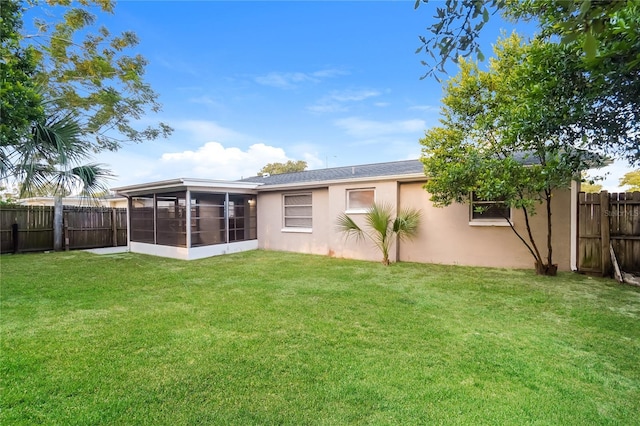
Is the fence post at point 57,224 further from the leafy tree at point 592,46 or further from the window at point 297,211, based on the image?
the leafy tree at point 592,46

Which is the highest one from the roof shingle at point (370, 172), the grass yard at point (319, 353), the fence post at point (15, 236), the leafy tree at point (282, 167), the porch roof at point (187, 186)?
the leafy tree at point (282, 167)

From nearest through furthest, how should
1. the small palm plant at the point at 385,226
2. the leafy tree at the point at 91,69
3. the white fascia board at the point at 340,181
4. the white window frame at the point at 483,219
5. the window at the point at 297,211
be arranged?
the white window frame at the point at 483,219 → the small palm plant at the point at 385,226 → the white fascia board at the point at 340,181 → the leafy tree at the point at 91,69 → the window at the point at 297,211

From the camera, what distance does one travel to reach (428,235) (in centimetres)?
948

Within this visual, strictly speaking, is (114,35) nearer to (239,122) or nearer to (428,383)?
(239,122)

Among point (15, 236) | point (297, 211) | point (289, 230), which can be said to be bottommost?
point (15, 236)

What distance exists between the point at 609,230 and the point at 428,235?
413 cm

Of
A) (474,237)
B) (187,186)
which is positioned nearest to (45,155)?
(187,186)

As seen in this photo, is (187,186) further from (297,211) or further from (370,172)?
(370,172)

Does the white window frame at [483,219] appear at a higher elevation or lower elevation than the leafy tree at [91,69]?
lower

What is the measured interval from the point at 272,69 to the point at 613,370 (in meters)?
12.5

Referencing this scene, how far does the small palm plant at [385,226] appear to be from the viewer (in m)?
9.05

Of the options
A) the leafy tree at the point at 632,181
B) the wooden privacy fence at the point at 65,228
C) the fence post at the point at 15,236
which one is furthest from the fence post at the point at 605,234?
the fence post at the point at 15,236

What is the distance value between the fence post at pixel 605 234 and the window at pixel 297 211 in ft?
27.5

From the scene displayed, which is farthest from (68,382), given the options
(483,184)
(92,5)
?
(92,5)
